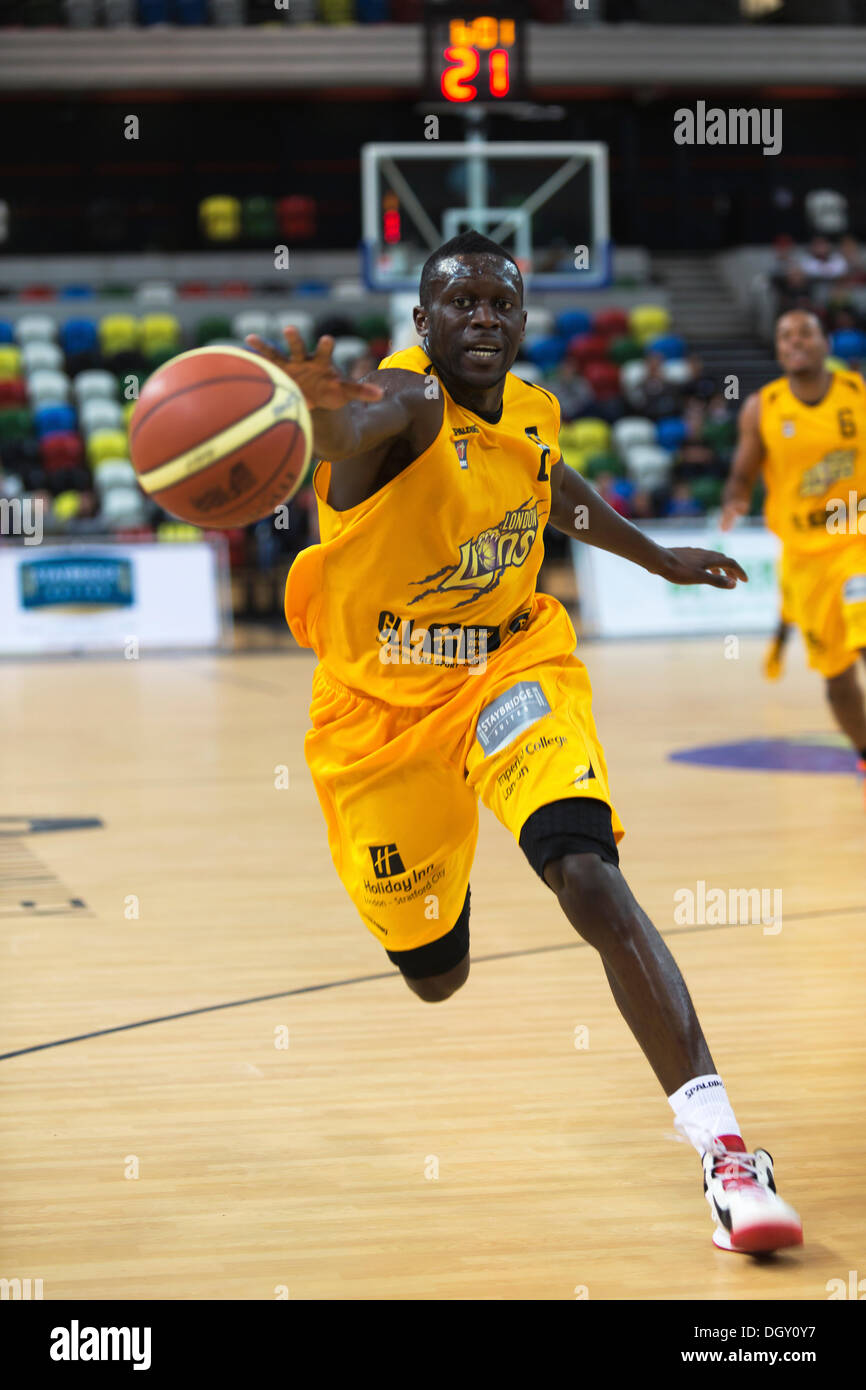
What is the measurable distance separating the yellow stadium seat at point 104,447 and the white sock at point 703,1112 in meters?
16.6

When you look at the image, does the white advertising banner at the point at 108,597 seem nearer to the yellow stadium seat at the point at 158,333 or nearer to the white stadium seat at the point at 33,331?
the yellow stadium seat at the point at 158,333

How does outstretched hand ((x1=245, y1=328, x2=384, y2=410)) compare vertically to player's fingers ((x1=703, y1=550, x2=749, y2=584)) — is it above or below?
above

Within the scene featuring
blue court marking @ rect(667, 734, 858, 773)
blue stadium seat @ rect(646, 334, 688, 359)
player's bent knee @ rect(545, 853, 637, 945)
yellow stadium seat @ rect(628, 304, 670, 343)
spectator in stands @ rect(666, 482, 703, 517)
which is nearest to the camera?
player's bent knee @ rect(545, 853, 637, 945)

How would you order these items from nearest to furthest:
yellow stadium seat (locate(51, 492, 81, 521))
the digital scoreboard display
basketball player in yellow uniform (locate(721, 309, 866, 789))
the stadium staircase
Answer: basketball player in yellow uniform (locate(721, 309, 866, 789)) < the digital scoreboard display < yellow stadium seat (locate(51, 492, 81, 521)) < the stadium staircase

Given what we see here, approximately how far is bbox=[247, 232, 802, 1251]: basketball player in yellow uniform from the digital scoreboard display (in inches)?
477

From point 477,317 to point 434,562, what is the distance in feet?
1.61

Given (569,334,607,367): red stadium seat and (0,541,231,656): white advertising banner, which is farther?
(569,334,607,367): red stadium seat

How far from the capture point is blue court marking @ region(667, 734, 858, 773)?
861 centimetres

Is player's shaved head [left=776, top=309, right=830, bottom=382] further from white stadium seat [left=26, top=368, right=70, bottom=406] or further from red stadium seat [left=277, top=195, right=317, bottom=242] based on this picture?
red stadium seat [left=277, top=195, right=317, bottom=242]

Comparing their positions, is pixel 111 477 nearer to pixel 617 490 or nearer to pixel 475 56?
pixel 617 490

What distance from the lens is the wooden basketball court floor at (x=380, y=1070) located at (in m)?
2.85

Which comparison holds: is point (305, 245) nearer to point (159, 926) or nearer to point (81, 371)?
point (81, 371)

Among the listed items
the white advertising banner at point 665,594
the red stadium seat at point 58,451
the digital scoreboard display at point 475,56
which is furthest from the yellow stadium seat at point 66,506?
the digital scoreboard display at point 475,56

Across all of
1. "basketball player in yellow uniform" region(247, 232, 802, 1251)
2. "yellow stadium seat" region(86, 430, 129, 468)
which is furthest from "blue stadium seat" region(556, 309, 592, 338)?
"basketball player in yellow uniform" region(247, 232, 802, 1251)
